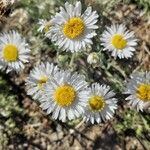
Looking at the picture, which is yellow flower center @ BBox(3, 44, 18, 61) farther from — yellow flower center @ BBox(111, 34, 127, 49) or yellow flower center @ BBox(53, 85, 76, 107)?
yellow flower center @ BBox(111, 34, 127, 49)

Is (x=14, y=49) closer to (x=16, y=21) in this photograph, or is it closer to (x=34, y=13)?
(x=34, y=13)

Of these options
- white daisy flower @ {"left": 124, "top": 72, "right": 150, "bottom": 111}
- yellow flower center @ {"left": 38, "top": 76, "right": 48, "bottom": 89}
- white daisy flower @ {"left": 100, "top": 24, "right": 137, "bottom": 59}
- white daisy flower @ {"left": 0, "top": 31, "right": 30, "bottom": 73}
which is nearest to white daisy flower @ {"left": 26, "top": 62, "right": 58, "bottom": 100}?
yellow flower center @ {"left": 38, "top": 76, "right": 48, "bottom": 89}

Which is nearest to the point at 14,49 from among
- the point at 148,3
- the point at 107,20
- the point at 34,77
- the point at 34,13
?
the point at 34,77

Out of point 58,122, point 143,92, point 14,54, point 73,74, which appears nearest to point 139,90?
point 143,92

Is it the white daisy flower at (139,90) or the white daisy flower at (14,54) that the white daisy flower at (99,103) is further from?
the white daisy flower at (14,54)

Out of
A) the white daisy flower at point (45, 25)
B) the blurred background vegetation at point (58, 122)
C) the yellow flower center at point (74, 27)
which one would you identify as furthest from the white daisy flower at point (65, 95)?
the blurred background vegetation at point (58, 122)

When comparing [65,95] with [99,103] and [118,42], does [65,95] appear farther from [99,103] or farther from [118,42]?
[118,42]
